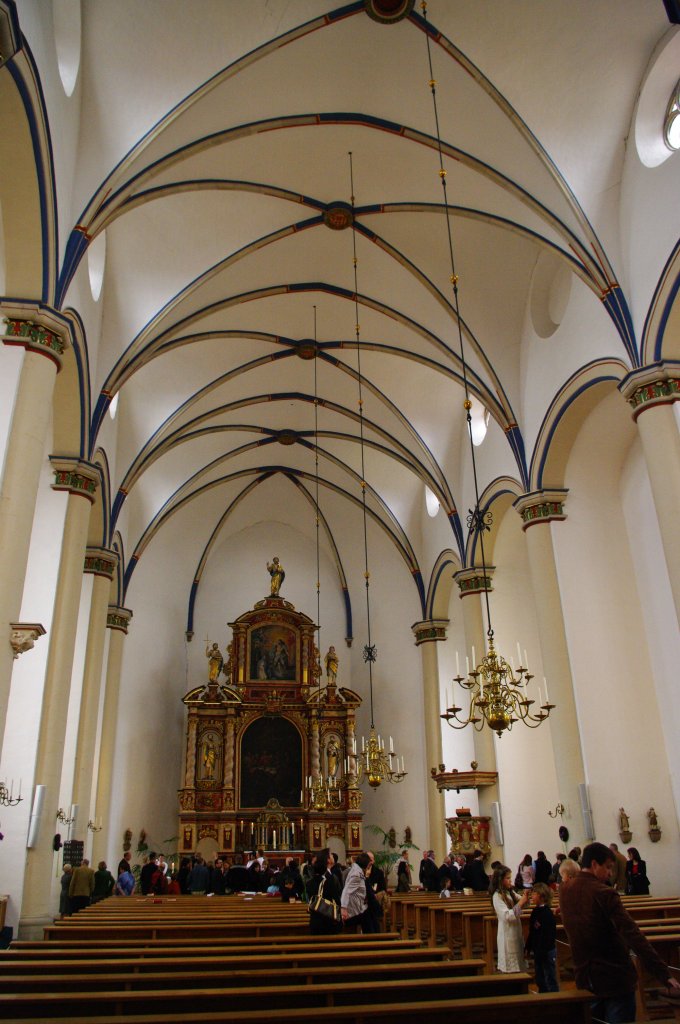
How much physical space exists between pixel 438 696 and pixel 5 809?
12819mm

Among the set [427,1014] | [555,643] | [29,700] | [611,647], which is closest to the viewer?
[427,1014]

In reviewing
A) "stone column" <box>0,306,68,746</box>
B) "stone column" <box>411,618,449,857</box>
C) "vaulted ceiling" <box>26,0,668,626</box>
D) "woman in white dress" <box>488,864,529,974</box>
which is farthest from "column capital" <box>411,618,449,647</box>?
"woman in white dress" <box>488,864,529,974</box>

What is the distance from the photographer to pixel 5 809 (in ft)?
33.7

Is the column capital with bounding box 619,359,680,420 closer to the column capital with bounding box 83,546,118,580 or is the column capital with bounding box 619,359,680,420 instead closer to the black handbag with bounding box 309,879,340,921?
the black handbag with bounding box 309,879,340,921

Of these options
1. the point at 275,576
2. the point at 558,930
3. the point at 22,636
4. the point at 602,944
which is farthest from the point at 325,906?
the point at 275,576

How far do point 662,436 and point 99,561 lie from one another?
1093 cm

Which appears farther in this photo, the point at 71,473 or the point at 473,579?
the point at 473,579

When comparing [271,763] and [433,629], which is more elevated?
[433,629]

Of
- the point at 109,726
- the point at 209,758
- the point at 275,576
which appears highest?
the point at 275,576

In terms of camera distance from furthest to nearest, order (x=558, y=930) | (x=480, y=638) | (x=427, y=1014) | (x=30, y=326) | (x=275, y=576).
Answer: (x=275, y=576) → (x=480, y=638) → (x=30, y=326) → (x=558, y=930) → (x=427, y=1014)

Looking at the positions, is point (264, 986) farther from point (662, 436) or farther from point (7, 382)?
point (662, 436)

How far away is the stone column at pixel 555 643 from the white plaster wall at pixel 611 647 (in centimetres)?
15

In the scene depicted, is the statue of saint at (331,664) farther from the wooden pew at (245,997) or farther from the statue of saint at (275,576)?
the wooden pew at (245,997)

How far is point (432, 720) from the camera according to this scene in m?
20.8
